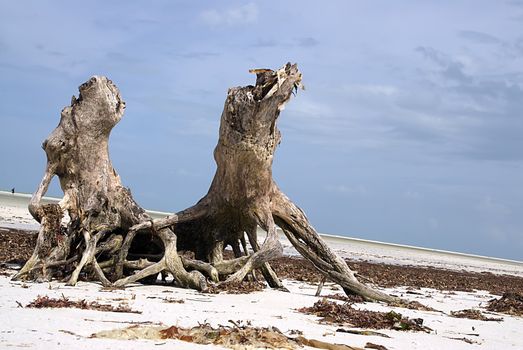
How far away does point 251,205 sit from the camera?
1306 cm

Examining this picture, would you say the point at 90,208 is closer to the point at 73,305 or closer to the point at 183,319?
the point at 73,305

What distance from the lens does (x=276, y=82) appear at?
1241 cm

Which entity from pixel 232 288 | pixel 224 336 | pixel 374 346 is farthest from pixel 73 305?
pixel 232 288

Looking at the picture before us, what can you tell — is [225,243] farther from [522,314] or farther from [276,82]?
[522,314]

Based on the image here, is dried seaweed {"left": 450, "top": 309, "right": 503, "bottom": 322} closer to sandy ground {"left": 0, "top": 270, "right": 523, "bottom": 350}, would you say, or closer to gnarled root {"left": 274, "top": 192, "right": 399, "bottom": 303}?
sandy ground {"left": 0, "top": 270, "right": 523, "bottom": 350}

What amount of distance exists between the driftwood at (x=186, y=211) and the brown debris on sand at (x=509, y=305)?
2410 mm

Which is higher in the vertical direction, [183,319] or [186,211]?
[186,211]

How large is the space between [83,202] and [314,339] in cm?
688

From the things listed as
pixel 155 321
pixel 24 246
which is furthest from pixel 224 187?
pixel 24 246

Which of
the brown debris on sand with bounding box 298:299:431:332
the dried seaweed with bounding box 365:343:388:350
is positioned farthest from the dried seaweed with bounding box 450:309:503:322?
the dried seaweed with bounding box 365:343:388:350

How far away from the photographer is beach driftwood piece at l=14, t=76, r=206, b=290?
1225 centimetres

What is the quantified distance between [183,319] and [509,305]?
7.66 m

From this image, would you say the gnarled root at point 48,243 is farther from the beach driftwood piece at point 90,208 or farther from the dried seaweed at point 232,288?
the dried seaweed at point 232,288

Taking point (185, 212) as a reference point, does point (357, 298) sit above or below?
below
